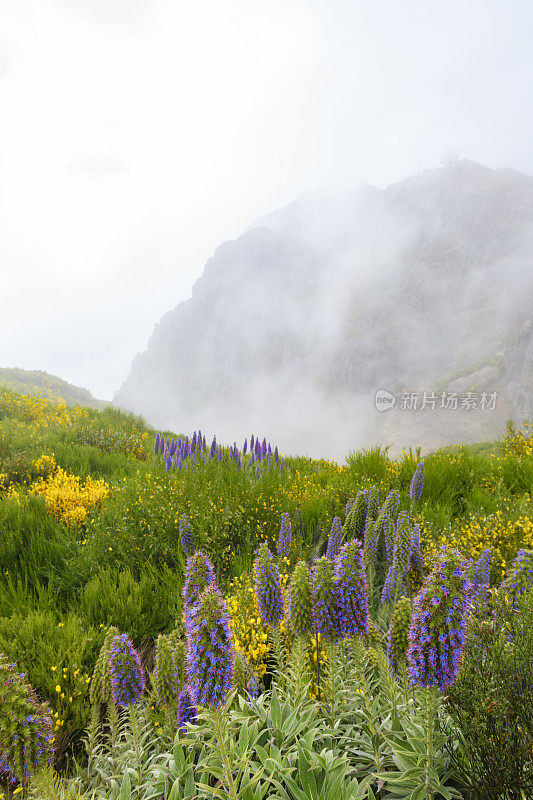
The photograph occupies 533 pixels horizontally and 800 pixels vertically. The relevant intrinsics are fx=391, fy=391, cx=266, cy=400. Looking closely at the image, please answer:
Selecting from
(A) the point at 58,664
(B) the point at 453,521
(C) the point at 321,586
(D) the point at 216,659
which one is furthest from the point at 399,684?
(B) the point at 453,521

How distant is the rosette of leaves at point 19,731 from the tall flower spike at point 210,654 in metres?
0.70

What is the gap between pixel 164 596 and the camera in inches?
169

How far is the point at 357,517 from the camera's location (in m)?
4.51

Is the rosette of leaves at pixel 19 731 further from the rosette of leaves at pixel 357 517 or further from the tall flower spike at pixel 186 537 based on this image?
the rosette of leaves at pixel 357 517

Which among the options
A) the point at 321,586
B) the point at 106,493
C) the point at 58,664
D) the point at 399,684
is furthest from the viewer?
the point at 106,493

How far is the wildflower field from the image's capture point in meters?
1.76

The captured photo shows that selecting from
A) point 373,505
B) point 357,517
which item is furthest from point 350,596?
point 373,505

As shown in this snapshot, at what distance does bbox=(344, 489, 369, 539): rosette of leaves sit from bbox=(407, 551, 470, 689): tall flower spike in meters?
2.62

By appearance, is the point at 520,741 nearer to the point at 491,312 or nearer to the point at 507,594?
the point at 507,594

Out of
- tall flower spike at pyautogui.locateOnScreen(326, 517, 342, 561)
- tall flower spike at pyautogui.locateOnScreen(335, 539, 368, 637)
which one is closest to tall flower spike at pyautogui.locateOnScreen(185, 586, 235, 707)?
tall flower spike at pyautogui.locateOnScreen(335, 539, 368, 637)

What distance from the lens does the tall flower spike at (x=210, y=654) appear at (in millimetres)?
1726

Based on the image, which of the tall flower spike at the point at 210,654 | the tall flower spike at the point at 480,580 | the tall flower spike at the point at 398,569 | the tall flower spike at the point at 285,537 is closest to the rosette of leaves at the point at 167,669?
the tall flower spike at the point at 210,654

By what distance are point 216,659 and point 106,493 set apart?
21.5 feet

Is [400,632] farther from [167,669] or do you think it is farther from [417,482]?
[417,482]
